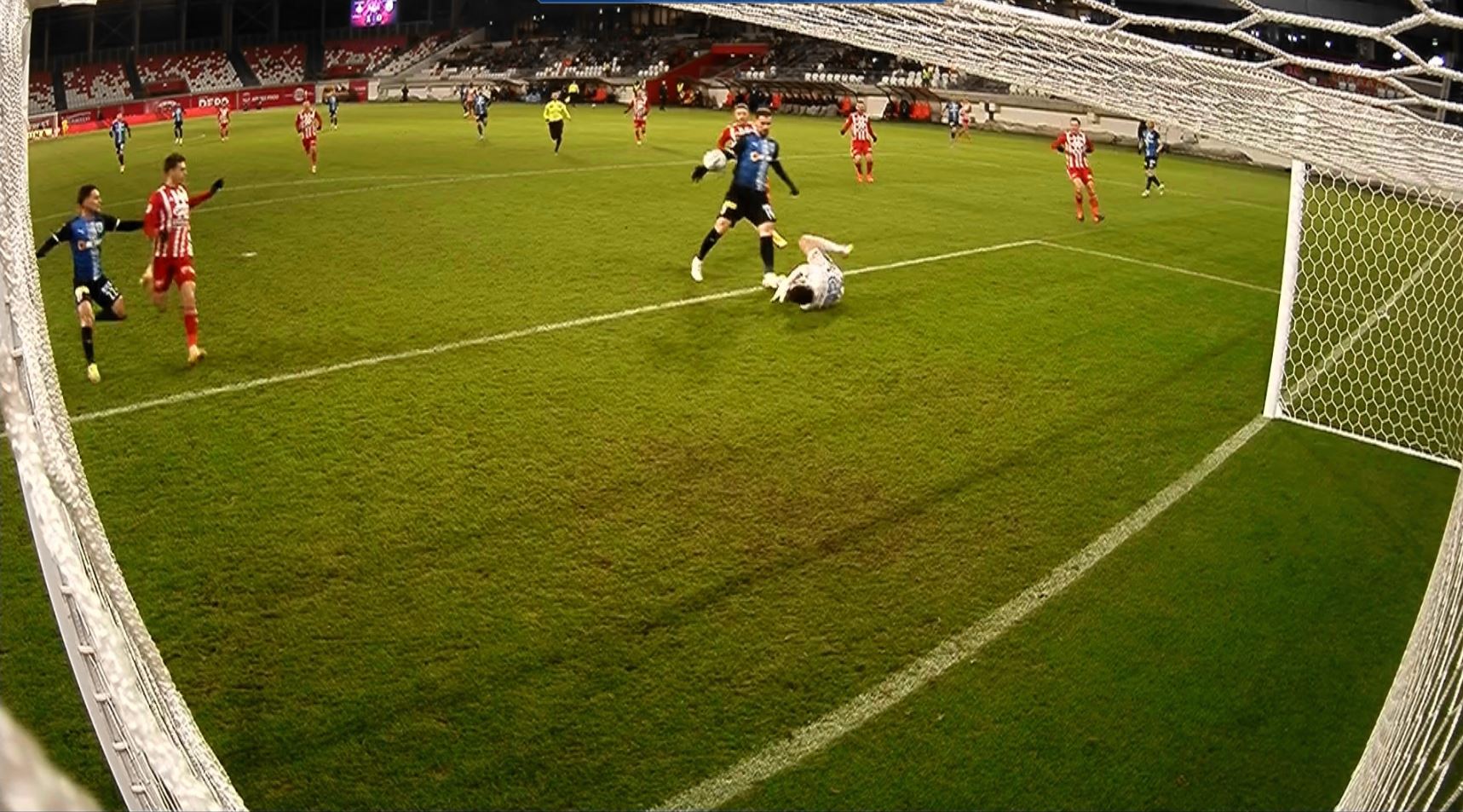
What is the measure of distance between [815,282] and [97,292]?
637 cm

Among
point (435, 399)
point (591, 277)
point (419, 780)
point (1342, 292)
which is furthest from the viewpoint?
point (1342, 292)

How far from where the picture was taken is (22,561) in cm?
548

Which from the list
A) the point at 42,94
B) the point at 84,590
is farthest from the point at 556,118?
the point at 42,94

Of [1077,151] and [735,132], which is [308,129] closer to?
[735,132]

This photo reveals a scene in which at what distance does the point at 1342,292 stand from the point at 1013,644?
10.7 metres

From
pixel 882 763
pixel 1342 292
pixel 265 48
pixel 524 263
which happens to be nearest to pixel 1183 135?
pixel 1342 292

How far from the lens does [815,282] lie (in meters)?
10.3

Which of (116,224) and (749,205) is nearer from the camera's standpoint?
(116,224)

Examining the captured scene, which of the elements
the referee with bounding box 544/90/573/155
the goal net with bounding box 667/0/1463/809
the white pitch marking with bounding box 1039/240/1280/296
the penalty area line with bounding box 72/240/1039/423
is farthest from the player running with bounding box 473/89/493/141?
the goal net with bounding box 667/0/1463/809

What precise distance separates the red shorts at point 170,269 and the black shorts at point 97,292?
34 centimetres

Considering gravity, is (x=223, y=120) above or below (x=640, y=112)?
below

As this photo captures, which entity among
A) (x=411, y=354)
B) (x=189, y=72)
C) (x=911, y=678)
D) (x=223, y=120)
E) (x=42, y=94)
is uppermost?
(x=189, y=72)

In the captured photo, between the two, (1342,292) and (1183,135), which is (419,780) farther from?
(1183,135)

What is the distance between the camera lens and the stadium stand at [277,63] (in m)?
53.2
